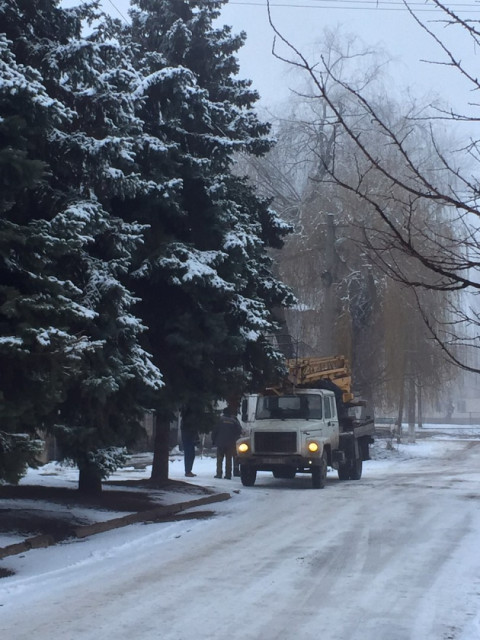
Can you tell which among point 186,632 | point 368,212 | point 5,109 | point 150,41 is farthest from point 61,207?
point 368,212

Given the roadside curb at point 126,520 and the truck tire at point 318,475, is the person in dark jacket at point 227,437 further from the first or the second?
the roadside curb at point 126,520

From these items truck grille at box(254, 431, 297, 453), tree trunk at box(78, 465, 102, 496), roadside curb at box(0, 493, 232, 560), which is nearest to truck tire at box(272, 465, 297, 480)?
truck grille at box(254, 431, 297, 453)

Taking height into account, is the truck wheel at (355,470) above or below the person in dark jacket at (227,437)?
below

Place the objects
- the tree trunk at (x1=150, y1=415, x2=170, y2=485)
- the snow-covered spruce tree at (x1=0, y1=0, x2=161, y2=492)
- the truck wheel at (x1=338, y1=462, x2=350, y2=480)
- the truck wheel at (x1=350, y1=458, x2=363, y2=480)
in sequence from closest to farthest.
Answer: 1. the snow-covered spruce tree at (x1=0, y1=0, x2=161, y2=492)
2. the tree trunk at (x1=150, y1=415, x2=170, y2=485)
3. the truck wheel at (x1=338, y1=462, x2=350, y2=480)
4. the truck wheel at (x1=350, y1=458, x2=363, y2=480)

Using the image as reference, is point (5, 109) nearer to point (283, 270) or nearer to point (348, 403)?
point (348, 403)

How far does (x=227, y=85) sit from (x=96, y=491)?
936 centimetres

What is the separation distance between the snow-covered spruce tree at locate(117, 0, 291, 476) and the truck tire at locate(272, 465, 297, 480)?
298cm

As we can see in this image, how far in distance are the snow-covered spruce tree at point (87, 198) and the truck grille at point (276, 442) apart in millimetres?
7944

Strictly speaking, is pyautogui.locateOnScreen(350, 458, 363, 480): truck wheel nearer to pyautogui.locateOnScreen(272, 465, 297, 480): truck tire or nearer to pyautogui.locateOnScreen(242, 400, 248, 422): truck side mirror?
pyautogui.locateOnScreen(272, 465, 297, 480): truck tire

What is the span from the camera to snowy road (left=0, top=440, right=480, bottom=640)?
25.7ft

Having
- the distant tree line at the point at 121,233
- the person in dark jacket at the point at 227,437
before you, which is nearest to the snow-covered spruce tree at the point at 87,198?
the distant tree line at the point at 121,233

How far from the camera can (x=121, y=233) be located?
14.4 m

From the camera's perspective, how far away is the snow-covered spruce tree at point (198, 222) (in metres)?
16.4

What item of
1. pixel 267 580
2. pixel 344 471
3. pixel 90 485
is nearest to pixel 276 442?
pixel 344 471
